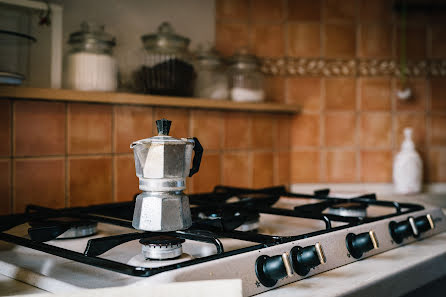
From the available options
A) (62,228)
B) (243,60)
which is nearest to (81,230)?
(62,228)

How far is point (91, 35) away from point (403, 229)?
783 mm

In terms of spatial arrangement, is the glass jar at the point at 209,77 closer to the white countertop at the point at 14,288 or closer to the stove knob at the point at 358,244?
the stove knob at the point at 358,244

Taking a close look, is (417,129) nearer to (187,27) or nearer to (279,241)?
(187,27)

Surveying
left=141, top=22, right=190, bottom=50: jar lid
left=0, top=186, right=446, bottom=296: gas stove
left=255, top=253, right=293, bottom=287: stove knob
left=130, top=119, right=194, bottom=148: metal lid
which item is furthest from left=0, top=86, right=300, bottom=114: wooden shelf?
left=255, top=253, right=293, bottom=287: stove knob

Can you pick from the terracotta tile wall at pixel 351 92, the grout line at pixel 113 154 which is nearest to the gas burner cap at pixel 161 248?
the grout line at pixel 113 154

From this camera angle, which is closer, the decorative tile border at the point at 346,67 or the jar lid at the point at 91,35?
the jar lid at the point at 91,35

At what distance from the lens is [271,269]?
1.91 ft

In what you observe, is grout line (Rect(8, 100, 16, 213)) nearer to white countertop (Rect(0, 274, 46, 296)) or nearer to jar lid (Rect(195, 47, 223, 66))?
white countertop (Rect(0, 274, 46, 296))

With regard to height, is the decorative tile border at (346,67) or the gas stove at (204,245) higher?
the decorative tile border at (346,67)

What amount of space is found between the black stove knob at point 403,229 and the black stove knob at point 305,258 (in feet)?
0.79

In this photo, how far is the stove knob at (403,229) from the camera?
821mm

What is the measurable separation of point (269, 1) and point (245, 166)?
0.57 meters

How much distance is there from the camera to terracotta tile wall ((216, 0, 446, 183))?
1601 mm

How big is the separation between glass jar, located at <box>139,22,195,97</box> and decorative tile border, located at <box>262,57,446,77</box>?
0.43 meters
